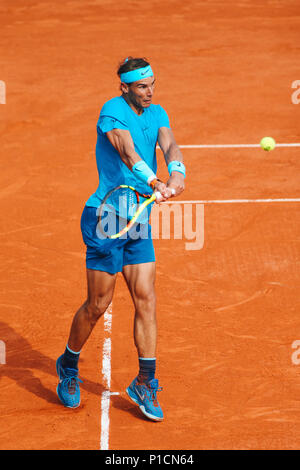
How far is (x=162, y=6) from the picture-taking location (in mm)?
20406

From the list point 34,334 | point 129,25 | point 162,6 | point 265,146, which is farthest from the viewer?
point 162,6

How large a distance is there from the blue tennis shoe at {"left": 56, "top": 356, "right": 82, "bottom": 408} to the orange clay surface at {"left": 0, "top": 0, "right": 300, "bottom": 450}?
0.26 feet

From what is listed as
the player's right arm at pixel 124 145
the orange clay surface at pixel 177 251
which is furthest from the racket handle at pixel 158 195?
the orange clay surface at pixel 177 251

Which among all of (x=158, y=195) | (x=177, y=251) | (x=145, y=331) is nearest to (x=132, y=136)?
(x=158, y=195)

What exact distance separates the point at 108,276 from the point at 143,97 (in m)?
1.35

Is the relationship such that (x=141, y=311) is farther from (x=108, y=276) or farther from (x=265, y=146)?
(x=265, y=146)

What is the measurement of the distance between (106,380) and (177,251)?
Answer: 107 inches

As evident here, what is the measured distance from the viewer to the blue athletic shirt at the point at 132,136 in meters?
5.32

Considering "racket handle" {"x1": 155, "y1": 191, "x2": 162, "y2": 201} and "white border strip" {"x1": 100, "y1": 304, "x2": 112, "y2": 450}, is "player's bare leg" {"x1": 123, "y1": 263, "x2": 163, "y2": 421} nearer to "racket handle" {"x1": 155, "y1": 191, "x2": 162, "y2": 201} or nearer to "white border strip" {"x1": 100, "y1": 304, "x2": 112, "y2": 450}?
"white border strip" {"x1": 100, "y1": 304, "x2": 112, "y2": 450}

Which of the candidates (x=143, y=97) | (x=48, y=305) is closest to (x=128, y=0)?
(x=48, y=305)

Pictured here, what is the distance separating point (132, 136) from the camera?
536 centimetres

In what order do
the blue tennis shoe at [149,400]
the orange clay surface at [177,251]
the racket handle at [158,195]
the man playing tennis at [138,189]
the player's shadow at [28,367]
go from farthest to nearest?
the player's shadow at [28,367] < the orange clay surface at [177,251] < the blue tennis shoe at [149,400] < the man playing tennis at [138,189] < the racket handle at [158,195]

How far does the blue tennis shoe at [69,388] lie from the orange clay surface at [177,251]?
79 millimetres

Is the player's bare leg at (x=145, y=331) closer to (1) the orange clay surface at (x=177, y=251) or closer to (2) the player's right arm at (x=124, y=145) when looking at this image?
(1) the orange clay surface at (x=177, y=251)
